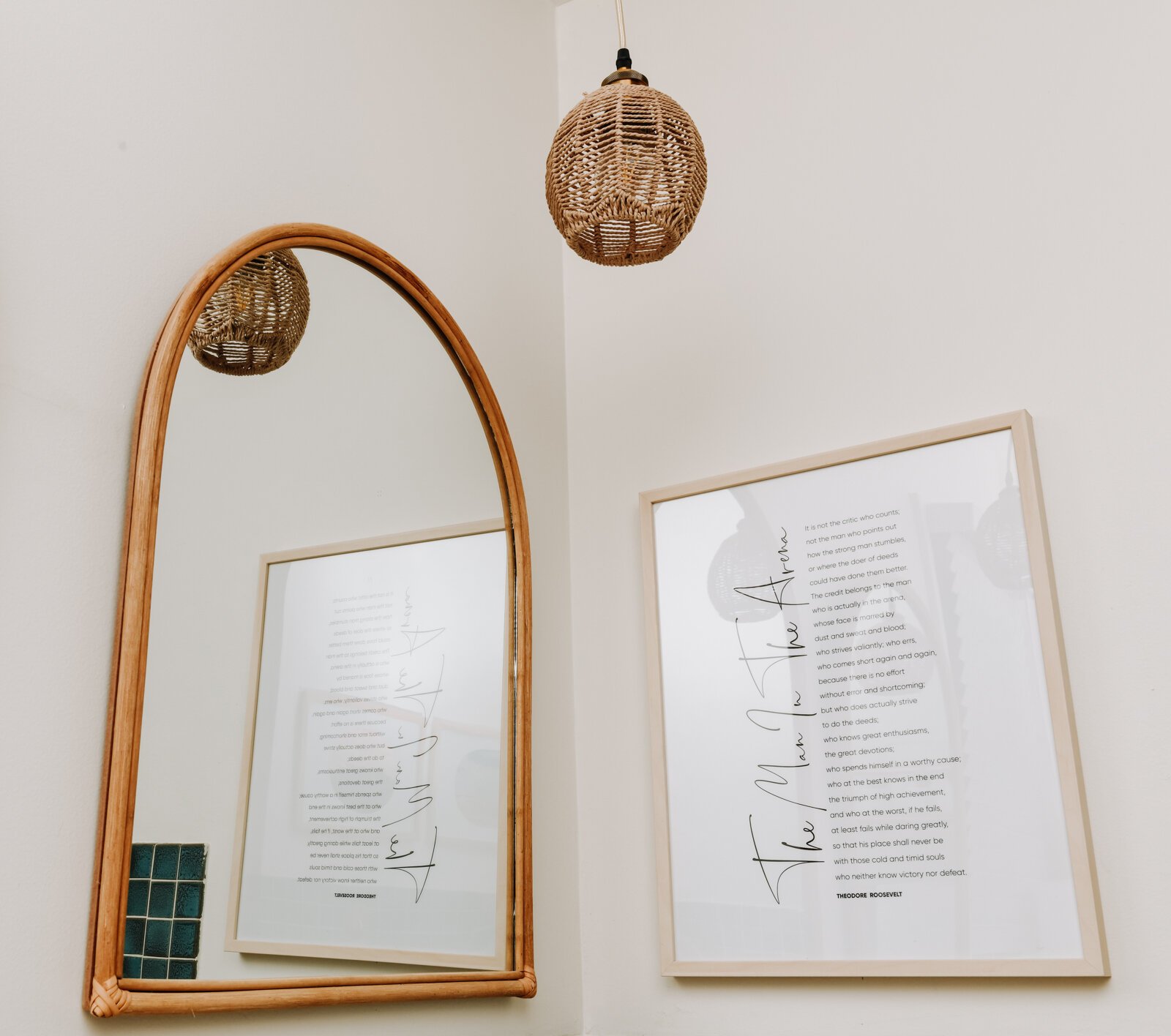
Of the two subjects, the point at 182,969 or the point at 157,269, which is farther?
the point at 157,269

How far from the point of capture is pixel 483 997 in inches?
48.5

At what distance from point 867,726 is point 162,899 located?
83cm

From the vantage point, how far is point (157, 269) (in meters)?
1.00

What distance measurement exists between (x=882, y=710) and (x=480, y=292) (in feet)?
2.70

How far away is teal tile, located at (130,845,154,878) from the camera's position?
2.82ft

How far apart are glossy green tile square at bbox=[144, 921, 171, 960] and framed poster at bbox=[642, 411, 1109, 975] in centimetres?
69

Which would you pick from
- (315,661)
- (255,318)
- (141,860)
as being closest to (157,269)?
(255,318)

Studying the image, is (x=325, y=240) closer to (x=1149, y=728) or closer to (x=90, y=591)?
(x=90, y=591)

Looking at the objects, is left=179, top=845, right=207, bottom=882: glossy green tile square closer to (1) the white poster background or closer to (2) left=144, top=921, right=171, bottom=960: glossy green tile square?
(2) left=144, top=921, right=171, bottom=960: glossy green tile square

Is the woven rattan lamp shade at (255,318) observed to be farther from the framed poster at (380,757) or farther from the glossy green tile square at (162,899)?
the glossy green tile square at (162,899)

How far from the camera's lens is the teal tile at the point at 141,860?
86cm

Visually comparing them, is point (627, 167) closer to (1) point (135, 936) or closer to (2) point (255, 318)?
(2) point (255, 318)

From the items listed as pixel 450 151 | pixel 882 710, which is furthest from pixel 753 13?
pixel 882 710

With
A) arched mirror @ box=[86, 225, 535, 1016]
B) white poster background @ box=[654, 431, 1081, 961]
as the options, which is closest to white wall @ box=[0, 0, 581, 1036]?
arched mirror @ box=[86, 225, 535, 1016]
